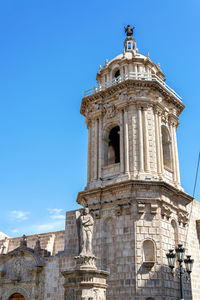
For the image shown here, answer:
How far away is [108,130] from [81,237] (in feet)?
36.8

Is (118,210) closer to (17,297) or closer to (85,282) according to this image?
(85,282)

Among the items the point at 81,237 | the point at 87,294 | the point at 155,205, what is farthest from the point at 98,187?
the point at 87,294

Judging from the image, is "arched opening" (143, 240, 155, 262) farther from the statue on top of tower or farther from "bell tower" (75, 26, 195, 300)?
the statue on top of tower

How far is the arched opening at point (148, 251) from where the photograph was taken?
1895 cm

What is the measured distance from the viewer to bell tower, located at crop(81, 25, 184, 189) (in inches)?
854

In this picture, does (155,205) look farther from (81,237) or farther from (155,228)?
(81,237)

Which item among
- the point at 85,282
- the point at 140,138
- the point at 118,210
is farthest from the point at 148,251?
the point at 85,282

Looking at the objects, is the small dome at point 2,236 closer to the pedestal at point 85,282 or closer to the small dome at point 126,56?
the small dome at point 126,56

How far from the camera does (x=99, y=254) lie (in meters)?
20.1

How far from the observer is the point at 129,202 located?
19969 millimetres

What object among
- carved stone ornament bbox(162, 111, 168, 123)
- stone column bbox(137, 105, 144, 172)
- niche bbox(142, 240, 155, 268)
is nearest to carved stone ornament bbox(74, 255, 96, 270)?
niche bbox(142, 240, 155, 268)

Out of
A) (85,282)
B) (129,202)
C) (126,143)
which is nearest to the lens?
(85,282)

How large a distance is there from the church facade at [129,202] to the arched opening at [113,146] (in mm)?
71

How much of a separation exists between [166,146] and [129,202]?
613cm
